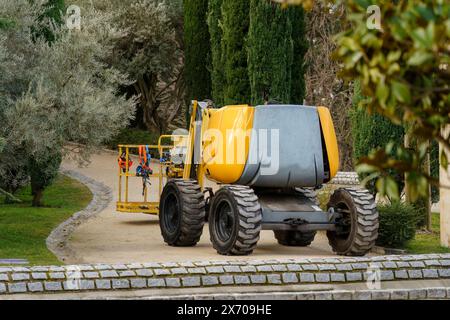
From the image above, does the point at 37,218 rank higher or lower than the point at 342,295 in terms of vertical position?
lower

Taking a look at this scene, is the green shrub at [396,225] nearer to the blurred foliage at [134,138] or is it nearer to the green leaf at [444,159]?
the green leaf at [444,159]

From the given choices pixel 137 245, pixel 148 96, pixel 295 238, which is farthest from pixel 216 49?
→ pixel 137 245

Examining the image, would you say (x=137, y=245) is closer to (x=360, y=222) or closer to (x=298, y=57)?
(x=360, y=222)

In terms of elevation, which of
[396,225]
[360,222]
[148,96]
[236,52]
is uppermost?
[236,52]

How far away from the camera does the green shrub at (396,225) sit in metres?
16.0

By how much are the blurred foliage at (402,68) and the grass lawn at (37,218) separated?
9071mm

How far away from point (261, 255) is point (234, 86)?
14408 mm

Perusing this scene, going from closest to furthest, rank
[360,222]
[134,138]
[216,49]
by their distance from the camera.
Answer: [360,222]
[216,49]
[134,138]

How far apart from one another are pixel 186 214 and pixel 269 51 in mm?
11897

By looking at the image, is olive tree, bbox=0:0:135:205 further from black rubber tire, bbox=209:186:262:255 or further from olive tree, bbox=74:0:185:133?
olive tree, bbox=74:0:185:133

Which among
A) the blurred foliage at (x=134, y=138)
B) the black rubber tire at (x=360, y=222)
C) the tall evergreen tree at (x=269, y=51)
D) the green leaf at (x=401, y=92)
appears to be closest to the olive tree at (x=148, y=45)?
the blurred foliage at (x=134, y=138)

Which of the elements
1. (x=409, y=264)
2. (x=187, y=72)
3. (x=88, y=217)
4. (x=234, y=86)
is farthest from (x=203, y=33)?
(x=409, y=264)

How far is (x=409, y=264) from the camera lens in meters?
12.1

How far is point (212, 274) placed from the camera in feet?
36.7
